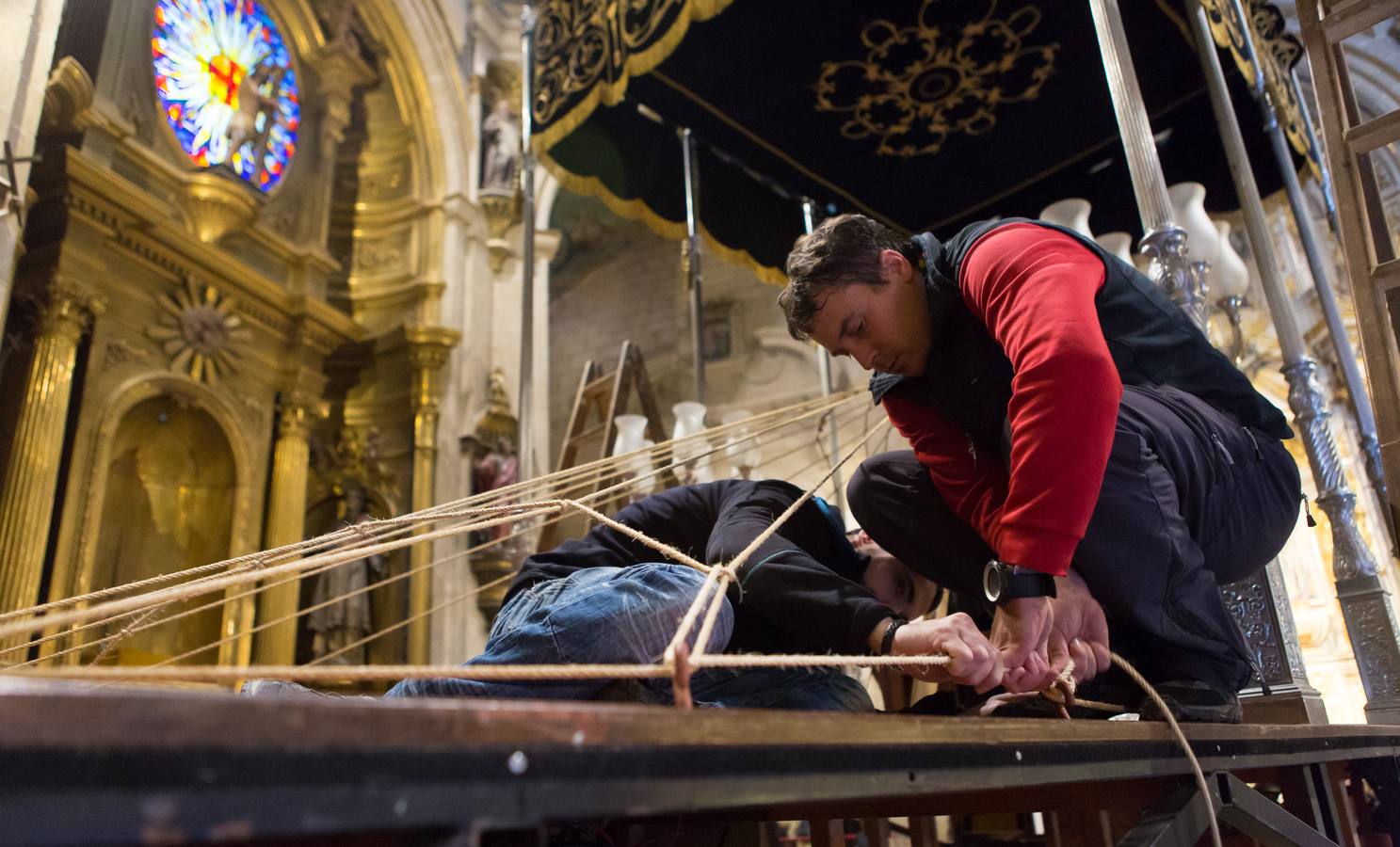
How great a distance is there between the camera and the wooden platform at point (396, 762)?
264mm

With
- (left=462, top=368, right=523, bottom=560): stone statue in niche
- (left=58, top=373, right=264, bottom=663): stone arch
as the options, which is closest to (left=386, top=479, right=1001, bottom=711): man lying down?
(left=58, top=373, right=264, bottom=663): stone arch

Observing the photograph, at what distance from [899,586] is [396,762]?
1.14 metres

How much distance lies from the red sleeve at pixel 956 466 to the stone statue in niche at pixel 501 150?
5.94 m

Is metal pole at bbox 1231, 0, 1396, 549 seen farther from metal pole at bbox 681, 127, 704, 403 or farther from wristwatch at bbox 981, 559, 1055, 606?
metal pole at bbox 681, 127, 704, 403

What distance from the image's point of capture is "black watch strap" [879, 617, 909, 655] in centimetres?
94

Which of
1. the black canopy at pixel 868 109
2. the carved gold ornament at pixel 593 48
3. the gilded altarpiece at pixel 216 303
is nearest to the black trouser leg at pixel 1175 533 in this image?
the black canopy at pixel 868 109

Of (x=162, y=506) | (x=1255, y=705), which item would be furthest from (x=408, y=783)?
(x=162, y=506)

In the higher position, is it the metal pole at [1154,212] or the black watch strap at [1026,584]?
the metal pole at [1154,212]

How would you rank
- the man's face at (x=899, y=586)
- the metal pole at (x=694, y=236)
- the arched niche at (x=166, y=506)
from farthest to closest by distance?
the arched niche at (x=166, y=506), the metal pole at (x=694, y=236), the man's face at (x=899, y=586)

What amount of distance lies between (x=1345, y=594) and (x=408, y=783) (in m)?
2.01

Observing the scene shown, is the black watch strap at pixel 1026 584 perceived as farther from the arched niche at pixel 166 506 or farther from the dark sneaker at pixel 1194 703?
the arched niche at pixel 166 506

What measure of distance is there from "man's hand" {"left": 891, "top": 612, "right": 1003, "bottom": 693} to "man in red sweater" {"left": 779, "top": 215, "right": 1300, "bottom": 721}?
0.06 metres

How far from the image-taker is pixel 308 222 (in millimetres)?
6270

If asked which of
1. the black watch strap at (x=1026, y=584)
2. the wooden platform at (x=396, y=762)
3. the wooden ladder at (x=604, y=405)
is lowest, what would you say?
the wooden platform at (x=396, y=762)
